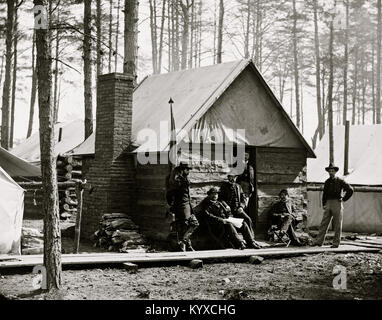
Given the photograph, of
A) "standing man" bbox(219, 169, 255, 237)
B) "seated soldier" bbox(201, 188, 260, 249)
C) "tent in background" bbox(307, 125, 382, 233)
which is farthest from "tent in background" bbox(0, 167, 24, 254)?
"tent in background" bbox(307, 125, 382, 233)

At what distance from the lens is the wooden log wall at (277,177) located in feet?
47.2

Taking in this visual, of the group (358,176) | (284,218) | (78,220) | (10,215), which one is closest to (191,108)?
(284,218)

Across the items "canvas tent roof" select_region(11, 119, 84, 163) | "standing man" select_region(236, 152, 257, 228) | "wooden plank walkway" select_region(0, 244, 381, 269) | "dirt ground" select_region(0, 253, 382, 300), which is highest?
"canvas tent roof" select_region(11, 119, 84, 163)

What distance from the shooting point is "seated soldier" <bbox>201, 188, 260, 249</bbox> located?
41.3 feet

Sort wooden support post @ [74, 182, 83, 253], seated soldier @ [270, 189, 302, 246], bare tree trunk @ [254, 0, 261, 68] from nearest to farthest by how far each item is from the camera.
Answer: wooden support post @ [74, 182, 83, 253]
seated soldier @ [270, 189, 302, 246]
bare tree trunk @ [254, 0, 261, 68]

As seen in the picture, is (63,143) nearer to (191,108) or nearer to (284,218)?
(191,108)

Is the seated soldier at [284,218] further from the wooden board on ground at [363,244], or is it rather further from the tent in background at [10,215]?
the tent in background at [10,215]

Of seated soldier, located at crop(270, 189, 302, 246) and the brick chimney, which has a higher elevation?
the brick chimney

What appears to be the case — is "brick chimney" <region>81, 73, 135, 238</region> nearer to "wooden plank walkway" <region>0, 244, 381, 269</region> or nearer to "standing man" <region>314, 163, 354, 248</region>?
"wooden plank walkway" <region>0, 244, 381, 269</region>

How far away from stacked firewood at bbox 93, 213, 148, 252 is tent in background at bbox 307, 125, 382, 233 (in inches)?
327

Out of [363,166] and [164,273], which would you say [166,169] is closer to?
→ [164,273]

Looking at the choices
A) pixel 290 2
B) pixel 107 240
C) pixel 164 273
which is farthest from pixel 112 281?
pixel 290 2

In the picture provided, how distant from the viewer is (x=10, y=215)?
1131 centimetres

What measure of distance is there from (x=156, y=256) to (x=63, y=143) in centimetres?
1556
